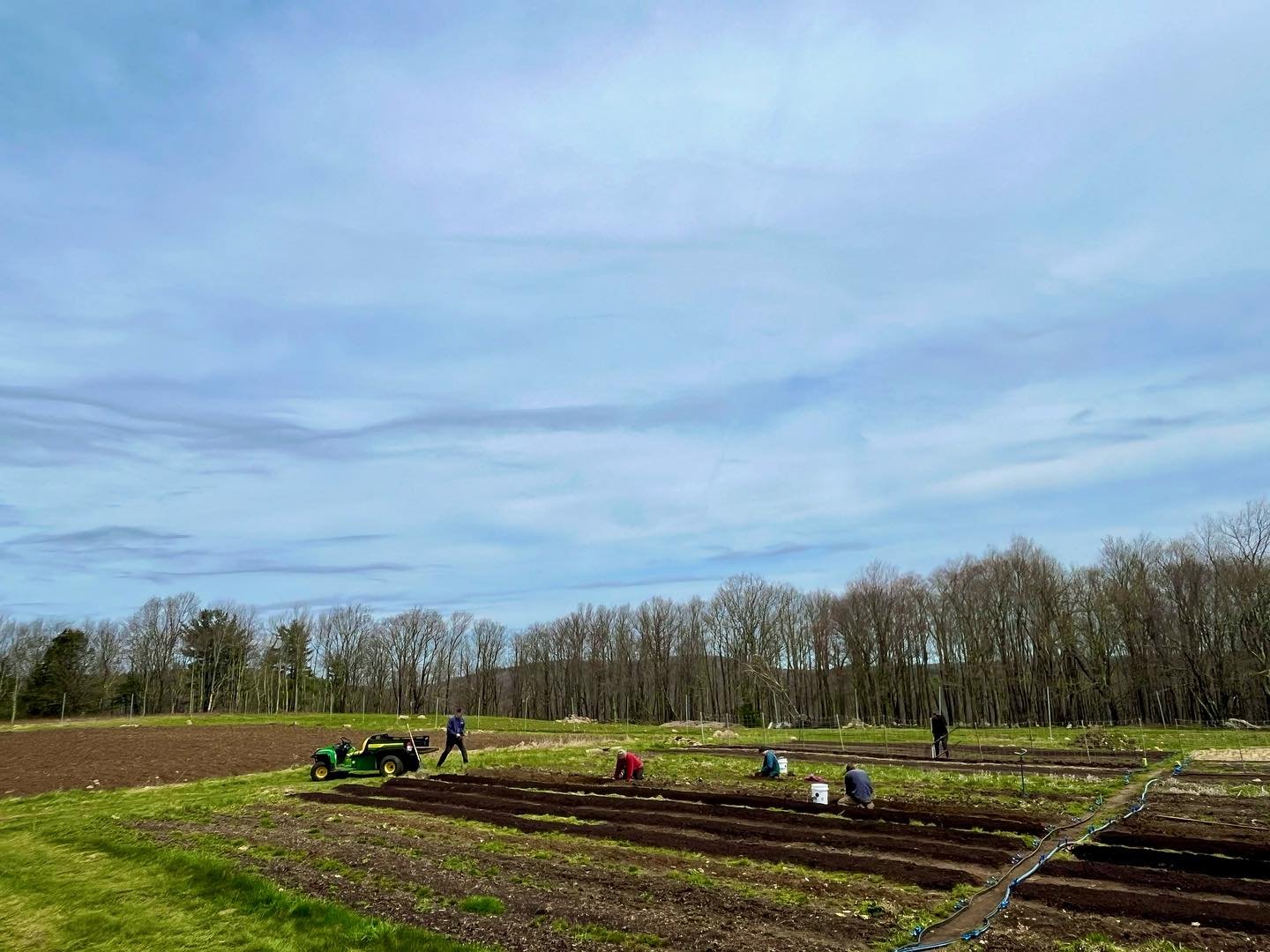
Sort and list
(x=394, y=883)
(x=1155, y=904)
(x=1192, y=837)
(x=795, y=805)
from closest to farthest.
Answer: (x=1155, y=904) < (x=394, y=883) < (x=1192, y=837) < (x=795, y=805)

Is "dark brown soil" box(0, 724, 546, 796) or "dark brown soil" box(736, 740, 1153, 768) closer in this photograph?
"dark brown soil" box(0, 724, 546, 796)

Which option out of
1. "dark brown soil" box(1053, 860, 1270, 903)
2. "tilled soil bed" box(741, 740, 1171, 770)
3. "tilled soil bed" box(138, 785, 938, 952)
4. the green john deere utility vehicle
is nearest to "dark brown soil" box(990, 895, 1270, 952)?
"tilled soil bed" box(138, 785, 938, 952)

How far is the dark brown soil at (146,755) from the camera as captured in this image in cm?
2628

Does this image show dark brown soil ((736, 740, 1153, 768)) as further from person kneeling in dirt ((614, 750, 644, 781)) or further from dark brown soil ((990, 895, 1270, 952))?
dark brown soil ((990, 895, 1270, 952))

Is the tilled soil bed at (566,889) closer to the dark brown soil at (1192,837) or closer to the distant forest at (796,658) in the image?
the dark brown soil at (1192,837)

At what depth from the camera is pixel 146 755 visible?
1341 inches

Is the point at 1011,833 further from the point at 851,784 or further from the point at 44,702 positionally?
the point at 44,702

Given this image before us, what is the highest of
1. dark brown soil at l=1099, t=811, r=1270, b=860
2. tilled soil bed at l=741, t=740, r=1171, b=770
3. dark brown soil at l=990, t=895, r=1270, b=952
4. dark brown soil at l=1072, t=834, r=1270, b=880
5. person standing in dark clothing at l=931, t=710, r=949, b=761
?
dark brown soil at l=990, t=895, r=1270, b=952

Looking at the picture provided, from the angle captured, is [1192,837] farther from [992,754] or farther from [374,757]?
[374,757]

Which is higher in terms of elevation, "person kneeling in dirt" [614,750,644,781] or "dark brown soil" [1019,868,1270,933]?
"dark brown soil" [1019,868,1270,933]

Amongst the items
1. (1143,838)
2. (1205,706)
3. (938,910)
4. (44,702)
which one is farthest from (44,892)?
(44,702)

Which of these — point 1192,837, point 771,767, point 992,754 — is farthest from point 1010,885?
point 992,754

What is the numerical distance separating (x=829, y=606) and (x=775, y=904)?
258 feet

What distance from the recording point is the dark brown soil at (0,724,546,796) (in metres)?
26.3
